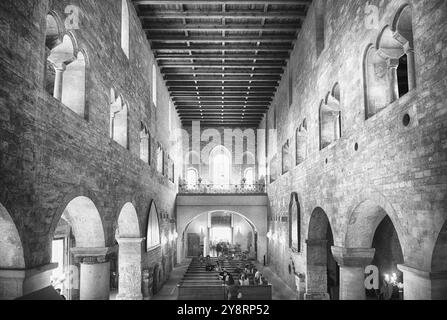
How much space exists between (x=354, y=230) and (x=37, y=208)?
7197 mm

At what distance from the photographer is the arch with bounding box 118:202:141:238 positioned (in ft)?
45.8

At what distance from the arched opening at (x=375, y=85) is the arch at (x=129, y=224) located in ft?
27.2

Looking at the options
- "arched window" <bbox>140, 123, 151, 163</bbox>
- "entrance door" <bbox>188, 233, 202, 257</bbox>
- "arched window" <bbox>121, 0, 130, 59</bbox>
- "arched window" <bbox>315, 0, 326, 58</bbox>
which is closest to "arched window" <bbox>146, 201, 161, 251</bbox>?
"arched window" <bbox>140, 123, 151, 163</bbox>

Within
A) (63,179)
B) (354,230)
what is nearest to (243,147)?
(354,230)

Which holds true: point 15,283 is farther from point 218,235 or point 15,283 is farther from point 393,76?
point 218,235

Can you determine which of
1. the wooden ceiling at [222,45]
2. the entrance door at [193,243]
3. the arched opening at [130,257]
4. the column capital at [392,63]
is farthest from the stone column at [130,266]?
the entrance door at [193,243]

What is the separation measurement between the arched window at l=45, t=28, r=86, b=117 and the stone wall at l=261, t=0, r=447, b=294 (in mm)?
6265

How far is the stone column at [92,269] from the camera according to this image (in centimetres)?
1020

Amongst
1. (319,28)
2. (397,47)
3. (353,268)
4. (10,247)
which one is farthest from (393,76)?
(10,247)

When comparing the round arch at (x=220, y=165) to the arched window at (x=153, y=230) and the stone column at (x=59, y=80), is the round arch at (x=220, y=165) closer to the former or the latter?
the arched window at (x=153, y=230)

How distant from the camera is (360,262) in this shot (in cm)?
1028

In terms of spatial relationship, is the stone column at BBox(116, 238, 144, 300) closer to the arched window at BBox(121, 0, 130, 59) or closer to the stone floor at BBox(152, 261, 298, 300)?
the stone floor at BBox(152, 261, 298, 300)

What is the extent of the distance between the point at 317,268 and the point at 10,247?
10531mm

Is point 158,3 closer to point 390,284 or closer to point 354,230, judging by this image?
point 354,230
